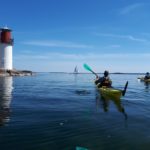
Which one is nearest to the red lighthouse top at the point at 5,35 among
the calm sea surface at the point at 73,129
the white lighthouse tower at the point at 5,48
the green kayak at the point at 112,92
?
the white lighthouse tower at the point at 5,48

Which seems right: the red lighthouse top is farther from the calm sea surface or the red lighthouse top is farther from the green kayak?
the calm sea surface

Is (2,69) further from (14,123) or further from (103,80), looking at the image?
(14,123)

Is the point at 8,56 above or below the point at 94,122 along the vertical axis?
above

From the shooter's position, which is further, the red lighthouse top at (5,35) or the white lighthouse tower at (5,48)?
the red lighthouse top at (5,35)

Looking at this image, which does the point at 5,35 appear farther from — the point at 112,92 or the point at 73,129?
the point at 73,129

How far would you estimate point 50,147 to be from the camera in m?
11.4

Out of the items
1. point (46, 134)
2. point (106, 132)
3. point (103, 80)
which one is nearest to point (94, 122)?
point (106, 132)

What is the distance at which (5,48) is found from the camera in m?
84.8

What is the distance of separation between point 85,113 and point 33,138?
6909mm

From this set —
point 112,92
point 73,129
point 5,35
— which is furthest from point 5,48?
point 73,129

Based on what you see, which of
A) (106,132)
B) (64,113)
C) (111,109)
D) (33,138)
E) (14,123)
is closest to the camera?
(33,138)

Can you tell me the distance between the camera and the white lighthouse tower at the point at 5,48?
277 ft

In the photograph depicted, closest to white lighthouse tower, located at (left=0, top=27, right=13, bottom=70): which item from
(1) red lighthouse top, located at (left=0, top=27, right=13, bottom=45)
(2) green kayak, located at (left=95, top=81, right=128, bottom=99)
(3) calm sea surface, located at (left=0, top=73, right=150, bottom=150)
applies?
(1) red lighthouse top, located at (left=0, top=27, right=13, bottom=45)

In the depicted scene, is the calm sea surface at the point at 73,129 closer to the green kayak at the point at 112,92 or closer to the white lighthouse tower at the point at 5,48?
the green kayak at the point at 112,92
